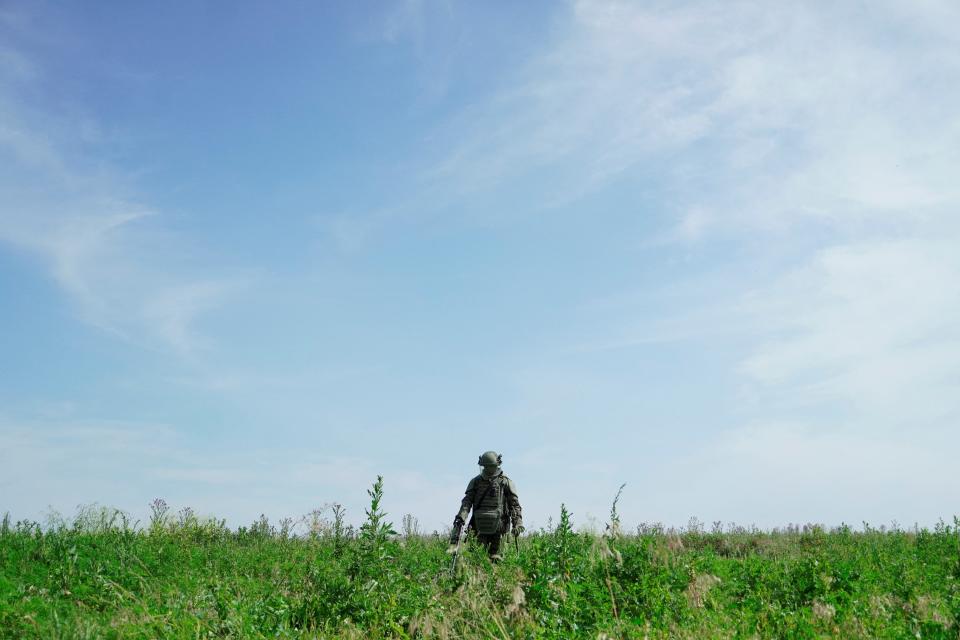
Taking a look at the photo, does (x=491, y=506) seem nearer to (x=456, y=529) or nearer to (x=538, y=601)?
(x=456, y=529)

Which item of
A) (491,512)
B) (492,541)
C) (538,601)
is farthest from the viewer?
(492,541)

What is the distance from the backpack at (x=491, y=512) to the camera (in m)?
12.7

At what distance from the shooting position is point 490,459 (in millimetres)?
12930

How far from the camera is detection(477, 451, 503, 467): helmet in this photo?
42.4 ft

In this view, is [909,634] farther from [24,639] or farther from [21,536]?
[21,536]

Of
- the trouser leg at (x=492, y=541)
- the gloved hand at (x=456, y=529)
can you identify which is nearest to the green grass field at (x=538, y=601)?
the gloved hand at (x=456, y=529)

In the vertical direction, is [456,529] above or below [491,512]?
below

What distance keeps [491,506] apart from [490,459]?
2.59ft

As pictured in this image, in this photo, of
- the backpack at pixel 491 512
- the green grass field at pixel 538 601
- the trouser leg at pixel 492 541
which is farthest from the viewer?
the trouser leg at pixel 492 541

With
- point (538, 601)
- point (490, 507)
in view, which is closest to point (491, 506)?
point (490, 507)

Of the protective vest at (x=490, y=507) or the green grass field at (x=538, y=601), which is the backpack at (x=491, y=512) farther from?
the green grass field at (x=538, y=601)

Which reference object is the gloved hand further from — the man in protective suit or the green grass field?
the green grass field

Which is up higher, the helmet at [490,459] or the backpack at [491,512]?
the helmet at [490,459]

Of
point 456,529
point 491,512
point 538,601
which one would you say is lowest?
point 538,601
